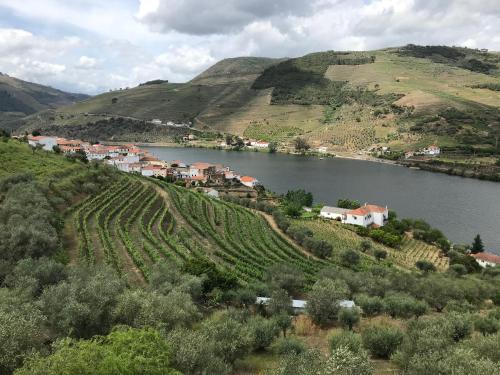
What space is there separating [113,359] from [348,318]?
15679 millimetres

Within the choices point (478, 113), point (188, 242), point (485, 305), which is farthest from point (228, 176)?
point (478, 113)

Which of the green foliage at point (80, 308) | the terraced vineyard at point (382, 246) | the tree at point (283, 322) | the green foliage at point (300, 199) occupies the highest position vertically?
the green foliage at point (80, 308)

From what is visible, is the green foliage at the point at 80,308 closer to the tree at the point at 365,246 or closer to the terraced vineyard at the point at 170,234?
the terraced vineyard at the point at 170,234

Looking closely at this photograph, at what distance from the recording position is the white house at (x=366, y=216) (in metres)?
68.0

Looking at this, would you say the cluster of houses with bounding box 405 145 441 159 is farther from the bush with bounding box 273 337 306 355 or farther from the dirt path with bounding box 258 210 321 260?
the bush with bounding box 273 337 306 355

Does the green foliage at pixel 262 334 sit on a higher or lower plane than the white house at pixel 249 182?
higher

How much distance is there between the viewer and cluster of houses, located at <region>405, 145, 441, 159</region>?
140125 mm

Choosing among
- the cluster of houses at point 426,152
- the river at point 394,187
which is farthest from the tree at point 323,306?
the cluster of houses at point 426,152

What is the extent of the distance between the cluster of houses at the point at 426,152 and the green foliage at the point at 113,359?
139 m

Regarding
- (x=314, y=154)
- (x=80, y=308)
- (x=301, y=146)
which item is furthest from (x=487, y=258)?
(x=301, y=146)

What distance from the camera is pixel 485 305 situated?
112 feet

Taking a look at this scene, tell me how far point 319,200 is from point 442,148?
237 feet

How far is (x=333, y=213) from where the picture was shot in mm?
70625

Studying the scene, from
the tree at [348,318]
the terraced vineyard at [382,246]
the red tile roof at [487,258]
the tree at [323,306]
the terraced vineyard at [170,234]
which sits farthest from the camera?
the red tile roof at [487,258]
